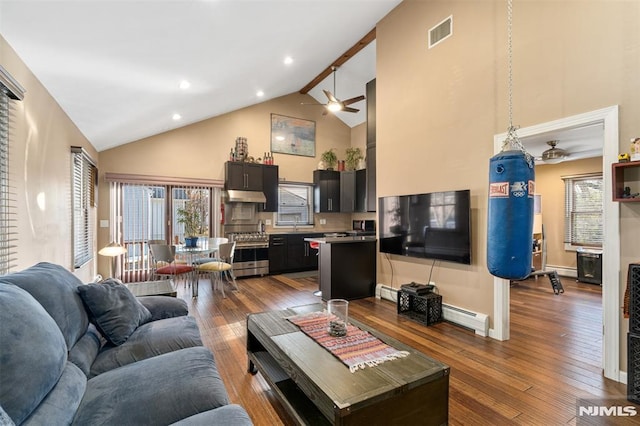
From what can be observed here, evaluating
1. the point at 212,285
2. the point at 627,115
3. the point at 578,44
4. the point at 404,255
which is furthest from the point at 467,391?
the point at 212,285

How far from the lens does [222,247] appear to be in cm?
486

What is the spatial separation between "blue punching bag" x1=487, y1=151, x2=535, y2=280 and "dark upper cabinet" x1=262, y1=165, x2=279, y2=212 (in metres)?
5.05

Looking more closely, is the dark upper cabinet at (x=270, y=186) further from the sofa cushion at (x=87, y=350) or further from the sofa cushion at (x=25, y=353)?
the sofa cushion at (x=25, y=353)

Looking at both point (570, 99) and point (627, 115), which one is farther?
point (570, 99)

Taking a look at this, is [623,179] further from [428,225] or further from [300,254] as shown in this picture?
[300,254]

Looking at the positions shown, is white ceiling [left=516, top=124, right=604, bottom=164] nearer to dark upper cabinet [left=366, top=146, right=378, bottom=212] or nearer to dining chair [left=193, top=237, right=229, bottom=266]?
dark upper cabinet [left=366, top=146, right=378, bottom=212]

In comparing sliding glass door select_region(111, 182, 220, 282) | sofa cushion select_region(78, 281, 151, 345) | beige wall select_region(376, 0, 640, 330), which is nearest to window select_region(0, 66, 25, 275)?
sofa cushion select_region(78, 281, 151, 345)

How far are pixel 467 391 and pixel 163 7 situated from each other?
3.69 m

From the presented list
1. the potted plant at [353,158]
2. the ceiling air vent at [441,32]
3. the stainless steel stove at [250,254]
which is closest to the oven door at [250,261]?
the stainless steel stove at [250,254]

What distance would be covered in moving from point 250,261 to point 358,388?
512 centimetres

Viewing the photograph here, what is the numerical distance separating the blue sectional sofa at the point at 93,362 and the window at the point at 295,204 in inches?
205

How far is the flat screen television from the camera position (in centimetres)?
341

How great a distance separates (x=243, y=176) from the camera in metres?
6.39

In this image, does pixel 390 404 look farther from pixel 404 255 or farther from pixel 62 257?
pixel 62 257
